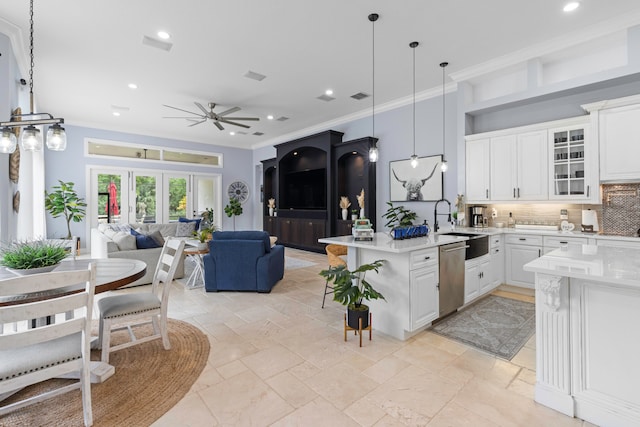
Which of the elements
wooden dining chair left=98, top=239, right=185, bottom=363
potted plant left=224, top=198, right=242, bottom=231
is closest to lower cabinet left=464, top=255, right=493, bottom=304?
wooden dining chair left=98, top=239, right=185, bottom=363

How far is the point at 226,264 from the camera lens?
172 inches

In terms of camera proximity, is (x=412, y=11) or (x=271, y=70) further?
(x=271, y=70)

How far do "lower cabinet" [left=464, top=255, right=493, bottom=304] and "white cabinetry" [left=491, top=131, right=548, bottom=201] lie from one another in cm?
123

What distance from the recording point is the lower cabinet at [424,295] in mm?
2826

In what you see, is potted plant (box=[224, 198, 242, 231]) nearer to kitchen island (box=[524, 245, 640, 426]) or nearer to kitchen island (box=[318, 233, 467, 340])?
kitchen island (box=[318, 233, 467, 340])

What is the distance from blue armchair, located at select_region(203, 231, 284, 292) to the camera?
171 inches

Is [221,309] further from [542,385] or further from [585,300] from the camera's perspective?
[585,300]

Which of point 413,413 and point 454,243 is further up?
point 454,243

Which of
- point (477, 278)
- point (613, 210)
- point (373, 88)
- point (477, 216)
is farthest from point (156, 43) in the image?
point (613, 210)

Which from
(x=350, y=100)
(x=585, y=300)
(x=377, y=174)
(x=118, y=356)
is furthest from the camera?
(x=377, y=174)

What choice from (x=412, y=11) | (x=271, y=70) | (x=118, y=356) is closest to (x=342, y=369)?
(x=118, y=356)

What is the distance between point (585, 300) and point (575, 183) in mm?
3054

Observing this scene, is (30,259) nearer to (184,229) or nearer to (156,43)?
(156,43)

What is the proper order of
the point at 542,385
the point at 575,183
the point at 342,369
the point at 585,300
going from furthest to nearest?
1. the point at 575,183
2. the point at 342,369
3. the point at 542,385
4. the point at 585,300
